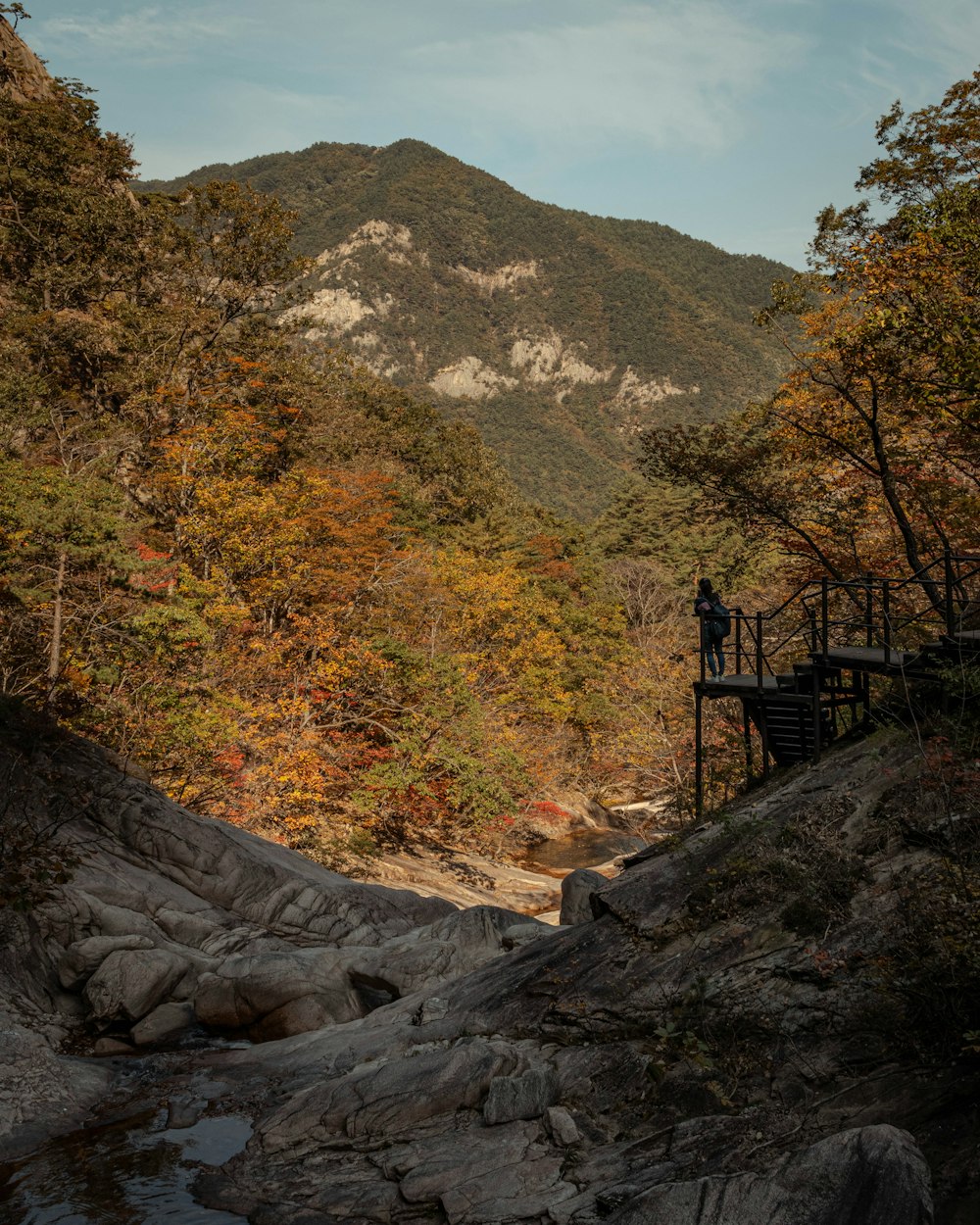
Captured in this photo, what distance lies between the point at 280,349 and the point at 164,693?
2652 centimetres

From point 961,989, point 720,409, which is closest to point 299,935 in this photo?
point 961,989

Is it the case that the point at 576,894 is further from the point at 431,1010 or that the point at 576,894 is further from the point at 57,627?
the point at 57,627

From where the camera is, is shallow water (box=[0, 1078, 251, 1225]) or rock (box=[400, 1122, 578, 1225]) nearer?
rock (box=[400, 1122, 578, 1225])

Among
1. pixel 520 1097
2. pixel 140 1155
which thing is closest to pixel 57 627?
pixel 140 1155

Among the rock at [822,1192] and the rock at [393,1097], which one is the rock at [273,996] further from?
the rock at [822,1192]

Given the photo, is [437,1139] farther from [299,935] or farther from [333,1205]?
[299,935]

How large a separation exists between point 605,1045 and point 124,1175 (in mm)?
5031

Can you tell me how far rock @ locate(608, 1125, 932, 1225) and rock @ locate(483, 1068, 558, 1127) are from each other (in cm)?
196

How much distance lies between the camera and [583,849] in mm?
34938

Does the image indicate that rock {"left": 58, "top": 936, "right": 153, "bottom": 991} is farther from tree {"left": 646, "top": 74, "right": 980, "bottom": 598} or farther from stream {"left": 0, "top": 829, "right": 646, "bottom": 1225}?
tree {"left": 646, "top": 74, "right": 980, "bottom": 598}

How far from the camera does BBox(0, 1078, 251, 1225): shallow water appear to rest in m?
8.48

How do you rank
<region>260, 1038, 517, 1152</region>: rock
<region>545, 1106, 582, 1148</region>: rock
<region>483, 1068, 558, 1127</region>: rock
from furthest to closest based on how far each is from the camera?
<region>260, 1038, 517, 1152</region>: rock → <region>483, 1068, 558, 1127</region>: rock → <region>545, 1106, 582, 1148</region>: rock

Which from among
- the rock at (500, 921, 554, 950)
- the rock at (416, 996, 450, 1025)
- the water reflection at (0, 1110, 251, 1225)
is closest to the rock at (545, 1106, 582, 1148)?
the water reflection at (0, 1110, 251, 1225)

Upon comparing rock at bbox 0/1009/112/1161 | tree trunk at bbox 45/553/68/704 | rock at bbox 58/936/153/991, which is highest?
tree trunk at bbox 45/553/68/704
